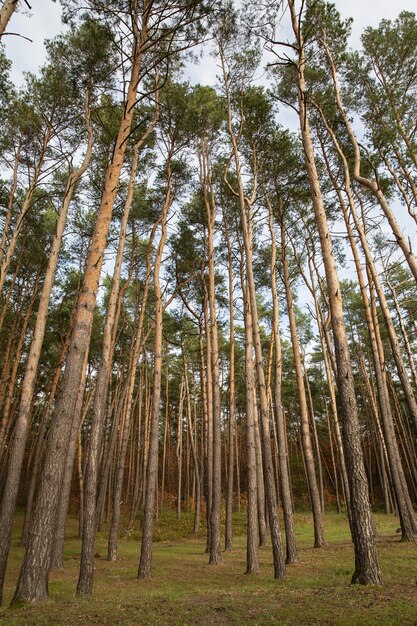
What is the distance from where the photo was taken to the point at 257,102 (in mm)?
11531

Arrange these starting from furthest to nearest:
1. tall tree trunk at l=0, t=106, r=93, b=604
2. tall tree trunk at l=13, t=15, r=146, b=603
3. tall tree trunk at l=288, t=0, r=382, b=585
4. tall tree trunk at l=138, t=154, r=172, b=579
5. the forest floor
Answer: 1. tall tree trunk at l=138, t=154, r=172, b=579
2. tall tree trunk at l=0, t=106, r=93, b=604
3. tall tree trunk at l=288, t=0, r=382, b=585
4. tall tree trunk at l=13, t=15, r=146, b=603
5. the forest floor

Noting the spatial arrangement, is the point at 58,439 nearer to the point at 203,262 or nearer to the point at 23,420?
the point at 23,420

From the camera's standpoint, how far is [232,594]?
19.6ft

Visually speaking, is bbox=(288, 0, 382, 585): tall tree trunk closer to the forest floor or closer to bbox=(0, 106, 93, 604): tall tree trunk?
the forest floor

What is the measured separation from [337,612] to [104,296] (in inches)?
646

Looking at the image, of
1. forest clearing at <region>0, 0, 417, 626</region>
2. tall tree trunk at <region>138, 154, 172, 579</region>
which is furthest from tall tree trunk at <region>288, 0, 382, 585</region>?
tall tree trunk at <region>138, 154, 172, 579</region>

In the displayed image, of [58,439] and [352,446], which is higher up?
[58,439]

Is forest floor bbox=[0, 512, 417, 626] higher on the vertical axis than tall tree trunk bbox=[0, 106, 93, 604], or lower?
lower

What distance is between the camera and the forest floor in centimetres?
426

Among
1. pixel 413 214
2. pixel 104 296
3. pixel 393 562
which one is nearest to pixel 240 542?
pixel 393 562

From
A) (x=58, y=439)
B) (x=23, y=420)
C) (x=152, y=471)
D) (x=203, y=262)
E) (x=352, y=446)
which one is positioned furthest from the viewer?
(x=203, y=262)

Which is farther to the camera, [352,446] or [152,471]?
[152,471]

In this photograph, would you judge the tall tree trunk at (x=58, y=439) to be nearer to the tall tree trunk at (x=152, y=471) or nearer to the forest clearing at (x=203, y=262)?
the forest clearing at (x=203, y=262)

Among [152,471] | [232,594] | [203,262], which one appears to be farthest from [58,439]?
[203,262]
